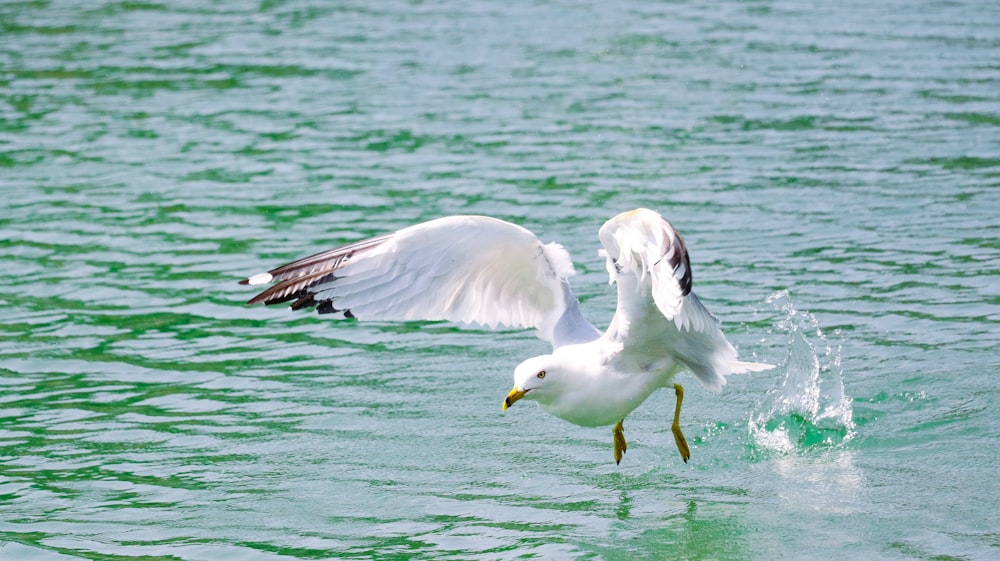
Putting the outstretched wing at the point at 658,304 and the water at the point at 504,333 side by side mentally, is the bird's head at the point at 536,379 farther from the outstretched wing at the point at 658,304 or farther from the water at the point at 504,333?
the water at the point at 504,333

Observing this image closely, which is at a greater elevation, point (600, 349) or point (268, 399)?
point (600, 349)

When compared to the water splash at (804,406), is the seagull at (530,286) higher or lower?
higher

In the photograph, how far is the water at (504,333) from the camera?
752 centimetres

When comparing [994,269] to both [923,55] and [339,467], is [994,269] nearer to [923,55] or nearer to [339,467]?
[339,467]

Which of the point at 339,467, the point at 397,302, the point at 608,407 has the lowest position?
the point at 339,467

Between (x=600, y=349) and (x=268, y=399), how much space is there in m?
2.81

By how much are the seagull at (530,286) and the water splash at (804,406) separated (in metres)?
0.78

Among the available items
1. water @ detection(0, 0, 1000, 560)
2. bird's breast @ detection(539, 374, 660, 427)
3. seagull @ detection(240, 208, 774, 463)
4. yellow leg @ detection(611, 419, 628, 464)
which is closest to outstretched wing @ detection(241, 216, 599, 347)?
seagull @ detection(240, 208, 774, 463)

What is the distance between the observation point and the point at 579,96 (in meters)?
17.4

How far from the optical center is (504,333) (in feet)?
34.8

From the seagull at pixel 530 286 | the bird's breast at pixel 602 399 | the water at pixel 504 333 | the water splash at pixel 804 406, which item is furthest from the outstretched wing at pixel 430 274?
the water splash at pixel 804 406

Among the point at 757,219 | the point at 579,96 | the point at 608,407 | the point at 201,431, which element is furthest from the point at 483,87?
the point at 608,407

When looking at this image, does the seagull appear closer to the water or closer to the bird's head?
the bird's head

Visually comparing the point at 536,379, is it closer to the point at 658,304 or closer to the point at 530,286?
the point at 530,286
